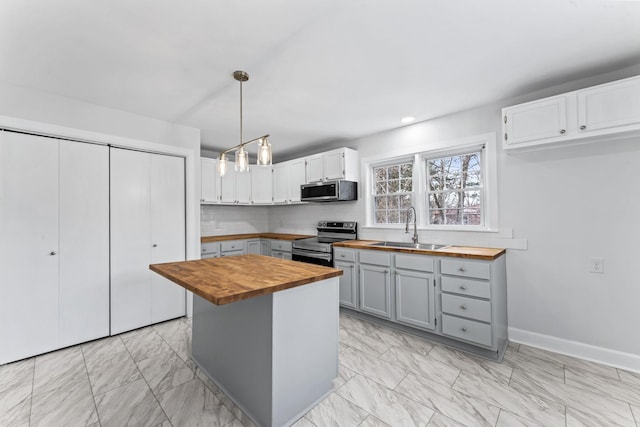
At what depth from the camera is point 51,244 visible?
2.64 meters

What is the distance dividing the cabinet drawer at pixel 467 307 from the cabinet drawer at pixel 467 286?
A: 2.3 inches

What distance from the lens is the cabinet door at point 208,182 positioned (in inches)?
171

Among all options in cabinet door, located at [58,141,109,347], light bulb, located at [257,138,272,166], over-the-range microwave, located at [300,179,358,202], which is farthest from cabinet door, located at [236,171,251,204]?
light bulb, located at [257,138,272,166]

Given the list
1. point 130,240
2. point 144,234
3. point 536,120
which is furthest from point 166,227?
point 536,120

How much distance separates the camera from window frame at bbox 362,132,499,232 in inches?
115

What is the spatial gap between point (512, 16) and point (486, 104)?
4.64 feet

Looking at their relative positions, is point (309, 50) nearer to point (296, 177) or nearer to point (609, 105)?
point (609, 105)

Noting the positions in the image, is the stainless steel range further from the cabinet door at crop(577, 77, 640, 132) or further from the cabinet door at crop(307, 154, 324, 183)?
the cabinet door at crop(577, 77, 640, 132)

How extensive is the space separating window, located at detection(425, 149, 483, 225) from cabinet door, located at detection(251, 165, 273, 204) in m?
2.78

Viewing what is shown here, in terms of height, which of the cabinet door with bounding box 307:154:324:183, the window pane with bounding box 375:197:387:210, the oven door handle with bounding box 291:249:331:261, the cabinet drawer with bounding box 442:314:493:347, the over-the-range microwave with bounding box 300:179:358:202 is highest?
the cabinet door with bounding box 307:154:324:183

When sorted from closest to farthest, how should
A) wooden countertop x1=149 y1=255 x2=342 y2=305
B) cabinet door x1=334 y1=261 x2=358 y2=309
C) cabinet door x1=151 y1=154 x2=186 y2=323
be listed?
wooden countertop x1=149 y1=255 x2=342 y2=305 → cabinet door x1=151 y1=154 x2=186 y2=323 → cabinet door x1=334 y1=261 x2=358 y2=309

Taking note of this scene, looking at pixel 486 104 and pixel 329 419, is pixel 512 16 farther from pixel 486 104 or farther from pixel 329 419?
pixel 329 419

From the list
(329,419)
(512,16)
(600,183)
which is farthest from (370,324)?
→ (512,16)

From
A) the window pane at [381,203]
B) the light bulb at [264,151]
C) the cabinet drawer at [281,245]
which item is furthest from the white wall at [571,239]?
the cabinet drawer at [281,245]
